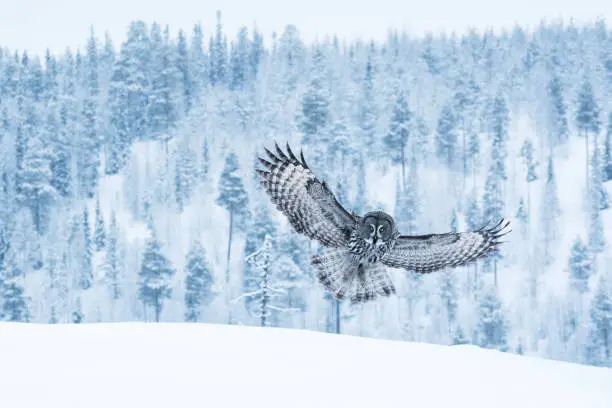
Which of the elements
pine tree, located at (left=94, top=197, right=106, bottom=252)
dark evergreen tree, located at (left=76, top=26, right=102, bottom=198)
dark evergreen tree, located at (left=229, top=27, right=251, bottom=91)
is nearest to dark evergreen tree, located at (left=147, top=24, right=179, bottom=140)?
dark evergreen tree, located at (left=76, top=26, right=102, bottom=198)

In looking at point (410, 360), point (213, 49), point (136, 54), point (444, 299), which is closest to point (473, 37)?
point (213, 49)

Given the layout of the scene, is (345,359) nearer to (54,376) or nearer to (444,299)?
(54,376)

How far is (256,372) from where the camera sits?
10445 mm

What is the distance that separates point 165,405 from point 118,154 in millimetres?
57774

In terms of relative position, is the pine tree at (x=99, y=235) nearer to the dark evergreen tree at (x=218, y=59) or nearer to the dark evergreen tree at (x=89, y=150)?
the dark evergreen tree at (x=89, y=150)

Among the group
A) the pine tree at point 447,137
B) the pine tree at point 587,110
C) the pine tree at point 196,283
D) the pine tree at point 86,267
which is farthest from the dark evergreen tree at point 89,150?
the pine tree at point 587,110

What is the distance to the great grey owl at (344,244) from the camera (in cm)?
871

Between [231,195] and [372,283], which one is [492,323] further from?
[372,283]

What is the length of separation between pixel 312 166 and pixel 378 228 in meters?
46.1

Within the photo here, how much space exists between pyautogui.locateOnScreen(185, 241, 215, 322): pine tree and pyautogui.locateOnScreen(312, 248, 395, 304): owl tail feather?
118 ft

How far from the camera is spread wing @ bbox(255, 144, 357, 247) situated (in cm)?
863

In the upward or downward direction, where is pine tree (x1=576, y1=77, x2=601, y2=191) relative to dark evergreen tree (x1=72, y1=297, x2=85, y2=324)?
upward

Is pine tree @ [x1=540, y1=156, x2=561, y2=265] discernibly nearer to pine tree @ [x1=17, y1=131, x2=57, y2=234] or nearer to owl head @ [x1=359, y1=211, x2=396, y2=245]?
pine tree @ [x1=17, y1=131, x2=57, y2=234]

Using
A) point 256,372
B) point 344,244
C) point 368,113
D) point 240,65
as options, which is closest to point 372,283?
point 344,244
